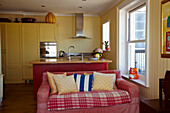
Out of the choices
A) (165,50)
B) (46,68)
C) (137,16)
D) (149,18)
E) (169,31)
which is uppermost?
(137,16)

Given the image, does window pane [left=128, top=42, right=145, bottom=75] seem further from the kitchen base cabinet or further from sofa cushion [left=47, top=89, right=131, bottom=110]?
sofa cushion [left=47, top=89, right=131, bottom=110]

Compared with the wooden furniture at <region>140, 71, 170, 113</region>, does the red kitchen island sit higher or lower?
higher

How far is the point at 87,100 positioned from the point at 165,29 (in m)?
1.75

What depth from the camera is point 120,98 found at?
2879 mm

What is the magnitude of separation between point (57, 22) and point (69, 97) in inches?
184

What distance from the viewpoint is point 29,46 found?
6.12 metres

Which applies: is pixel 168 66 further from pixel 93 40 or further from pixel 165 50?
pixel 93 40

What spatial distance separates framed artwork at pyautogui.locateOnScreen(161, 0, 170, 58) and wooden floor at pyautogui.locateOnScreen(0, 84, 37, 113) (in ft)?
8.93

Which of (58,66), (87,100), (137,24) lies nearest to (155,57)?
(137,24)

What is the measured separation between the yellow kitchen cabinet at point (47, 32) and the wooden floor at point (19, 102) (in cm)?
215

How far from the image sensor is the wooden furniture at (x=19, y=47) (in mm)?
6016

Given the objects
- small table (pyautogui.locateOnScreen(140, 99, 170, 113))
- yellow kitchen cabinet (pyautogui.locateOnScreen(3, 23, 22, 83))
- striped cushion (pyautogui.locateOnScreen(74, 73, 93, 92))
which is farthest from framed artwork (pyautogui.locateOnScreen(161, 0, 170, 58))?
yellow kitchen cabinet (pyautogui.locateOnScreen(3, 23, 22, 83))

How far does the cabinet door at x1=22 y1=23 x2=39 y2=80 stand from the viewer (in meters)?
6.09

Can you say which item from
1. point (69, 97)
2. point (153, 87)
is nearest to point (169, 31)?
point (153, 87)
